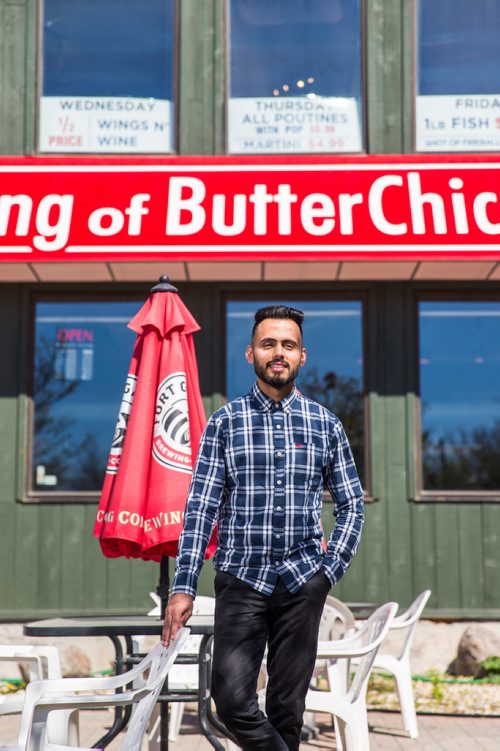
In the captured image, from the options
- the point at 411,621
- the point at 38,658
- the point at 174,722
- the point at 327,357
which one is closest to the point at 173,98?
the point at 327,357

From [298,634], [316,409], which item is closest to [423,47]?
[316,409]

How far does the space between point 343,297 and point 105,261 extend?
2357 millimetres

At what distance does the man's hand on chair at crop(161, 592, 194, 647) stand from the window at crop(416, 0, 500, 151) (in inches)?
278

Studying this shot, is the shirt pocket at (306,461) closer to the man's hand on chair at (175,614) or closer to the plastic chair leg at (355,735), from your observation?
the man's hand on chair at (175,614)

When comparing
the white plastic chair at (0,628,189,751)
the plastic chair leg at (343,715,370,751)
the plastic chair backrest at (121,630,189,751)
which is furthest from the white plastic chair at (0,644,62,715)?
the plastic chair backrest at (121,630,189,751)

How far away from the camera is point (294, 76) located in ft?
32.6

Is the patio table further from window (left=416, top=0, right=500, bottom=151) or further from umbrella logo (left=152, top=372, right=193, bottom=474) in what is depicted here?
window (left=416, top=0, right=500, bottom=151)

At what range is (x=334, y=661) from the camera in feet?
21.5

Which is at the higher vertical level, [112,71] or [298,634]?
[112,71]

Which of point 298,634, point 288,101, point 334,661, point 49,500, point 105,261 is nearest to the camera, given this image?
point 298,634

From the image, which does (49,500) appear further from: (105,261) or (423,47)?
(423,47)

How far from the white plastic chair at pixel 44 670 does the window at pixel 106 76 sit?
5910 millimetres

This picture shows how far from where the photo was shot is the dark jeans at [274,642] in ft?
12.1

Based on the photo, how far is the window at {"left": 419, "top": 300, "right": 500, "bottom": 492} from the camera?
9422 mm
